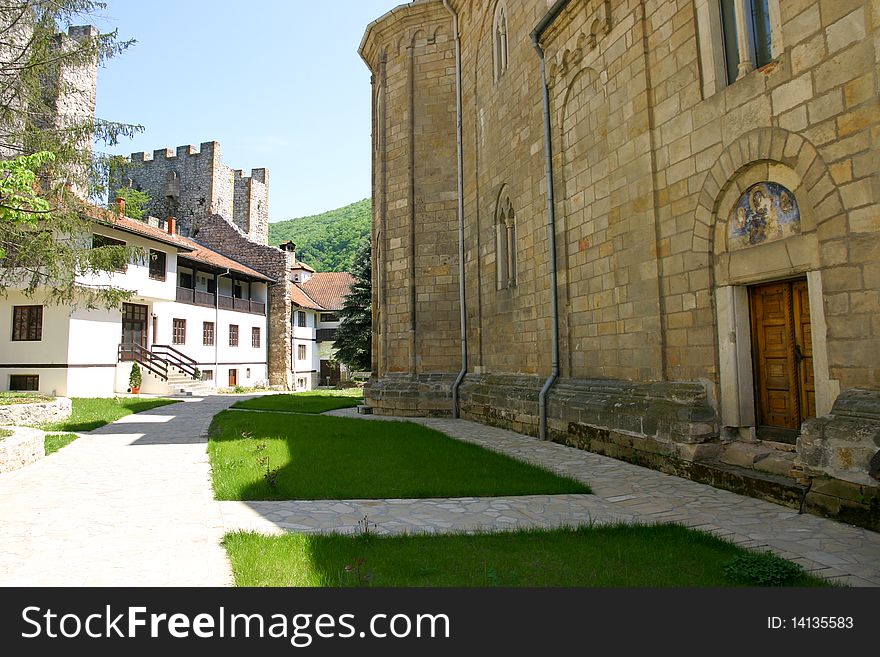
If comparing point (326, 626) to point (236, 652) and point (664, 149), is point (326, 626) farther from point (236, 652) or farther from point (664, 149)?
point (664, 149)

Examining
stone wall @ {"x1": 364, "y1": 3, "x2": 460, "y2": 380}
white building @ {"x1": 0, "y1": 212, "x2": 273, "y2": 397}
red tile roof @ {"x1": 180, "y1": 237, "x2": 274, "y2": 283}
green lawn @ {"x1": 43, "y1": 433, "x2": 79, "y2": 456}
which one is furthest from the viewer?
red tile roof @ {"x1": 180, "y1": 237, "x2": 274, "y2": 283}

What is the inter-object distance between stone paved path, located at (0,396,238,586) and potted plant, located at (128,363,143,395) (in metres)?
15.2

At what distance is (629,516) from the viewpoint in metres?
5.25

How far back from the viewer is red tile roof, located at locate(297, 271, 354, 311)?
43.7 m

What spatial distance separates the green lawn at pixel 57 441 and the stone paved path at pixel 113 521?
0.21 metres

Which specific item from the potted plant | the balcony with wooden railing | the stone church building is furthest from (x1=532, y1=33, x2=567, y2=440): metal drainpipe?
the balcony with wooden railing

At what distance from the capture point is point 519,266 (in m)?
12.0

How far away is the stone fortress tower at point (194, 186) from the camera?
41.6m

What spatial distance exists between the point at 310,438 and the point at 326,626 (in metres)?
7.84

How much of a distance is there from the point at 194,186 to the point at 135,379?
22592mm

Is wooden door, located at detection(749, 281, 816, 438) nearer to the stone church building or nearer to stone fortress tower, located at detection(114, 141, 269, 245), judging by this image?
the stone church building

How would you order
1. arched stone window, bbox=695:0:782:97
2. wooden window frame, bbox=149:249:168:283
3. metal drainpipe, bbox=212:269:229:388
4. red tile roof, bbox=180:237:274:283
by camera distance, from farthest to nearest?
metal drainpipe, bbox=212:269:229:388, red tile roof, bbox=180:237:274:283, wooden window frame, bbox=149:249:168:283, arched stone window, bbox=695:0:782:97

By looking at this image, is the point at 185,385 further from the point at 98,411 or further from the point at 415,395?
the point at 415,395

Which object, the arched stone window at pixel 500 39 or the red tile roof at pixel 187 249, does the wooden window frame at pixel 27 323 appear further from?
the arched stone window at pixel 500 39
